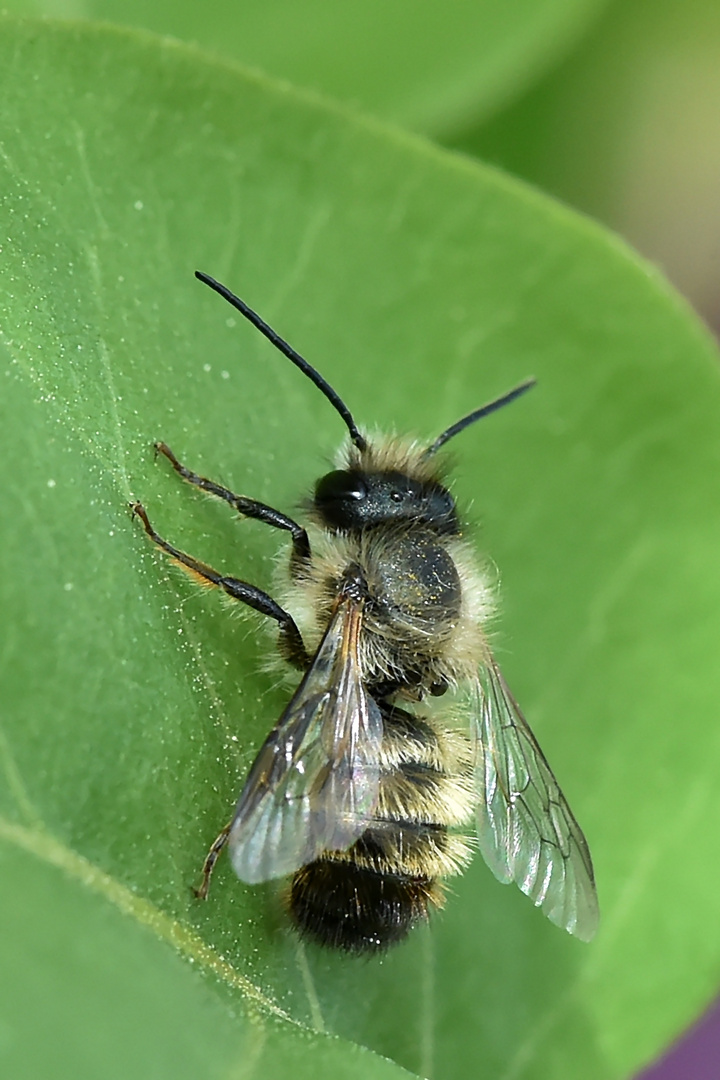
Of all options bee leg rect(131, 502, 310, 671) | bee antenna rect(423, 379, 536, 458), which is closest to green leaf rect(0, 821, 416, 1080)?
bee leg rect(131, 502, 310, 671)

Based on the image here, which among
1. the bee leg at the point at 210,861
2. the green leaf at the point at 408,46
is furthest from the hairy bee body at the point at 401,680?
the green leaf at the point at 408,46

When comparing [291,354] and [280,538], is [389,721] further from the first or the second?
[291,354]

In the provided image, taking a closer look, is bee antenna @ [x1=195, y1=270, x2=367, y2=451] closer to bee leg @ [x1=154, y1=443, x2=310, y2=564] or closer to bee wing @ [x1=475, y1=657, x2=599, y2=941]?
bee leg @ [x1=154, y1=443, x2=310, y2=564]

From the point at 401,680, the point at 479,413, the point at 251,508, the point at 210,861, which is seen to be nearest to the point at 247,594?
the point at 251,508

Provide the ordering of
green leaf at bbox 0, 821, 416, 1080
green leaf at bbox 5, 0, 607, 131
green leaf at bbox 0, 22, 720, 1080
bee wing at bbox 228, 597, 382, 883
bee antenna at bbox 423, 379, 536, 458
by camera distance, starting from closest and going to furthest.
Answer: green leaf at bbox 0, 821, 416, 1080, green leaf at bbox 0, 22, 720, 1080, bee wing at bbox 228, 597, 382, 883, bee antenna at bbox 423, 379, 536, 458, green leaf at bbox 5, 0, 607, 131

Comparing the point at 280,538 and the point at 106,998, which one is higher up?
the point at 280,538

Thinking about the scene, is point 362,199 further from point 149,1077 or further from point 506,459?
point 149,1077

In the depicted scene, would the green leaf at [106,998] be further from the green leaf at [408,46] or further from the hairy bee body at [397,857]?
the green leaf at [408,46]
